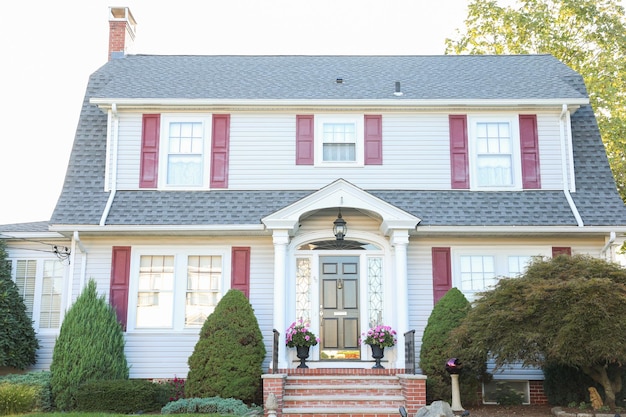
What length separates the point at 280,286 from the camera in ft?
41.4

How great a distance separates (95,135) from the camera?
14914 millimetres

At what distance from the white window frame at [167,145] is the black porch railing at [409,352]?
16.9 ft

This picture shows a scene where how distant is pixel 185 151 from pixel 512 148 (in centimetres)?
684

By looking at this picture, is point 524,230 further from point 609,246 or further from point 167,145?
point 167,145

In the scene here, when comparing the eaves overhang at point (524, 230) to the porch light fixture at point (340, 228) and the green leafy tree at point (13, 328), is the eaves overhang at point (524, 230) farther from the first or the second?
the green leafy tree at point (13, 328)

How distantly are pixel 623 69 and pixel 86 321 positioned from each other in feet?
56.8

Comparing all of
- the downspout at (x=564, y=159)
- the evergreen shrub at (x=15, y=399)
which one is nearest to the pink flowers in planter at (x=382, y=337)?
the downspout at (x=564, y=159)

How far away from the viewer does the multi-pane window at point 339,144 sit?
14.5 meters

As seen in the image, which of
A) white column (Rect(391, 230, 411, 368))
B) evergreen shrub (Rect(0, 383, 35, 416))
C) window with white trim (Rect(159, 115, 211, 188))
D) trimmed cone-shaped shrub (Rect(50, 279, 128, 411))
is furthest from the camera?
window with white trim (Rect(159, 115, 211, 188))

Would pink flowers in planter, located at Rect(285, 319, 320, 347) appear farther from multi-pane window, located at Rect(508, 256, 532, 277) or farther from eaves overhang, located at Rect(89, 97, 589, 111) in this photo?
eaves overhang, located at Rect(89, 97, 589, 111)

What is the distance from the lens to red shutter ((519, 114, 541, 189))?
46.7 ft

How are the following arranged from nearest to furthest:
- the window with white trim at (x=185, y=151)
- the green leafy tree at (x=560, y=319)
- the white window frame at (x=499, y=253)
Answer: the green leafy tree at (x=560, y=319), the white window frame at (x=499, y=253), the window with white trim at (x=185, y=151)

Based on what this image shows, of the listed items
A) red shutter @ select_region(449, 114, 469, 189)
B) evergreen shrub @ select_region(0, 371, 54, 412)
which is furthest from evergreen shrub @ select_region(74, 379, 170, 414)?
red shutter @ select_region(449, 114, 469, 189)

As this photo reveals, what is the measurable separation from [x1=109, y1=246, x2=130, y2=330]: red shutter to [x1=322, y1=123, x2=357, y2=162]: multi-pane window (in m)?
4.54
